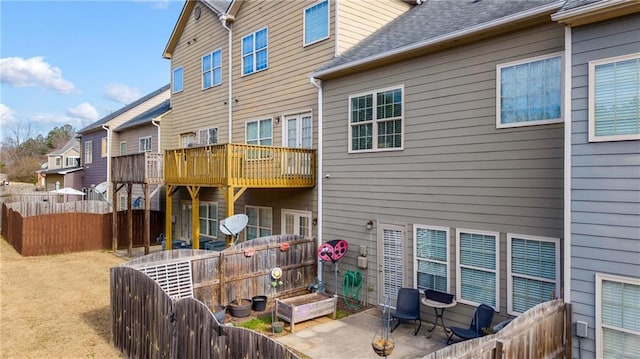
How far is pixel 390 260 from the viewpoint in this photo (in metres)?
8.95

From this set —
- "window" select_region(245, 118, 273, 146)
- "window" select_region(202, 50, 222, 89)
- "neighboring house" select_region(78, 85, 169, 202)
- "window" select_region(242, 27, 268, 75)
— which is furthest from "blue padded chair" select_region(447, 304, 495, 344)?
"neighboring house" select_region(78, 85, 169, 202)

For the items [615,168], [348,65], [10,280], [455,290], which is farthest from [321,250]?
[10,280]

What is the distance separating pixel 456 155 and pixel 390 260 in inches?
113

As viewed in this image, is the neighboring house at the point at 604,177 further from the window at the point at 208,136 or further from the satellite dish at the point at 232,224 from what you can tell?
the window at the point at 208,136

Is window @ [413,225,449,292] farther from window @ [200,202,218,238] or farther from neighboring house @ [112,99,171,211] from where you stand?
neighboring house @ [112,99,171,211]

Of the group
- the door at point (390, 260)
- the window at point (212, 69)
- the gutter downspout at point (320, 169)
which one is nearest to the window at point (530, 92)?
the door at point (390, 260)

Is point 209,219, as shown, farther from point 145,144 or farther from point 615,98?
point 615,98

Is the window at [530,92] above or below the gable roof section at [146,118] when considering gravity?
below

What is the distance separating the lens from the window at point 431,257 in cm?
788

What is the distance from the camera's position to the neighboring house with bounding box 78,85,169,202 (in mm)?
22750

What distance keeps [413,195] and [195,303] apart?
5114 millimetres

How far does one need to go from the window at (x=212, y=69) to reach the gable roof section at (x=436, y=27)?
6.33 metres

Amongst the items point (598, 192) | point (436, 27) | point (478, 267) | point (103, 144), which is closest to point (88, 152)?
point (103, 144)

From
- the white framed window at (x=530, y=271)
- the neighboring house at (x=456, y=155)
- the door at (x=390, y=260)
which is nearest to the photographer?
the white framed window at (x=530, y=271)
